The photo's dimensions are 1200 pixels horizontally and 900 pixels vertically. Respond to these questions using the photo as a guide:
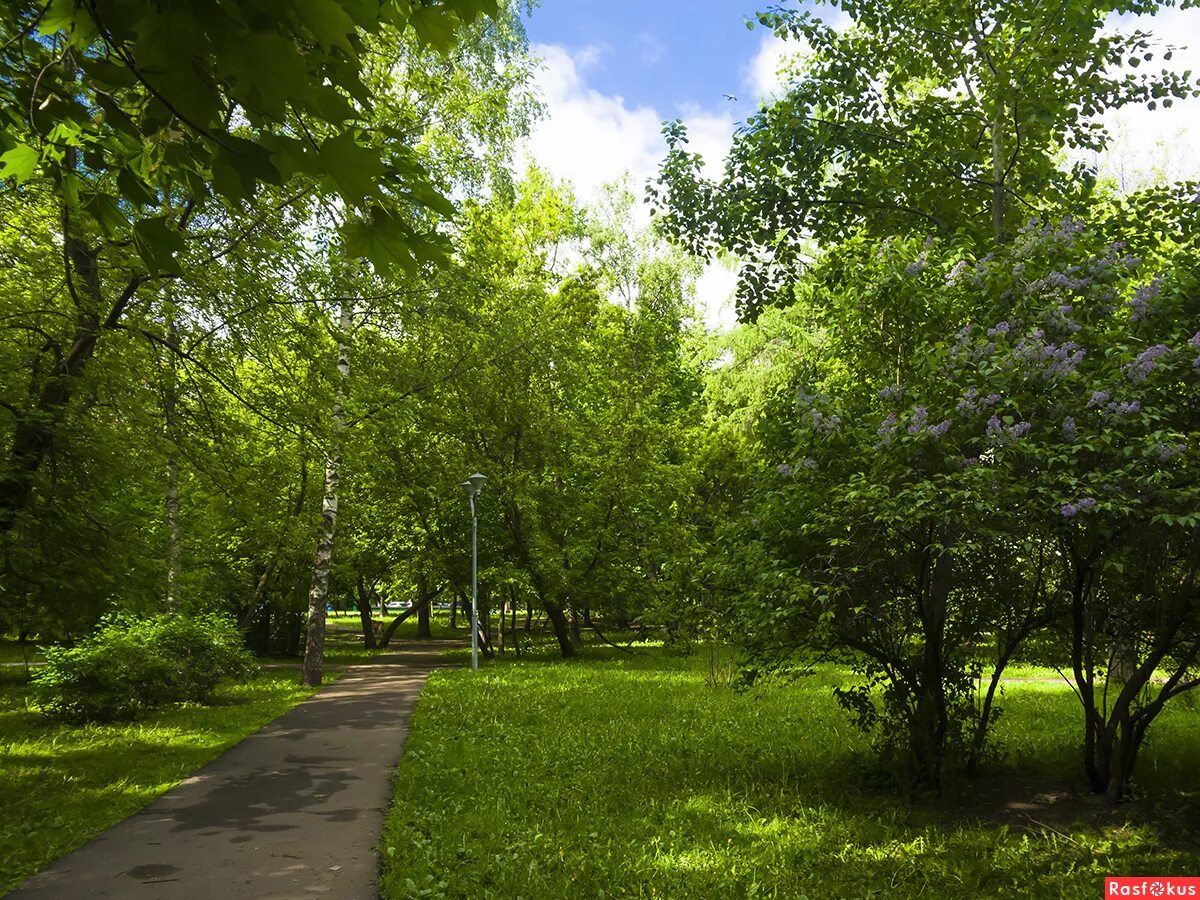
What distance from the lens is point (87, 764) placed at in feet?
28.6

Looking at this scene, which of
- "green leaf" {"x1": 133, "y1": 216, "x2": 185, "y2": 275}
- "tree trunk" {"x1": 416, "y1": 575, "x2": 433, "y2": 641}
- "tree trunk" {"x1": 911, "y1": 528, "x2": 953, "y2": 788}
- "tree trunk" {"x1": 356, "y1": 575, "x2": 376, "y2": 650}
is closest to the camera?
"green leaf" {"x1": 133, "y1": 216, "x2": 185, "y2": 275}

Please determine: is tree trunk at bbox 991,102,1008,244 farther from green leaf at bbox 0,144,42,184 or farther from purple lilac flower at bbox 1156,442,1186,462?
green leaf at bbox 0,144,42,184

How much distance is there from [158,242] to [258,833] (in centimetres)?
531

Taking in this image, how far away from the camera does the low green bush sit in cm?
1109

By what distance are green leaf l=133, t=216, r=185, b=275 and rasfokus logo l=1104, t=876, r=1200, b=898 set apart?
552 centimetres

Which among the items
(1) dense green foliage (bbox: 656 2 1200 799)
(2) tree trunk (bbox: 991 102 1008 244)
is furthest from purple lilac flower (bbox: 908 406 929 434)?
(2) tree trunk (bbox: 991 102 1008 244)

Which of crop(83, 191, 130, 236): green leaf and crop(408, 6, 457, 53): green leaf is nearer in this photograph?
crop(408, 6, 457, 53): green leaf

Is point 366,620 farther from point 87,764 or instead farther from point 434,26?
point 434,26

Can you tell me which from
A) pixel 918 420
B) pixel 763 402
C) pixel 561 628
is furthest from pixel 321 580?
pixel 918 420

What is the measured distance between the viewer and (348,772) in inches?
323

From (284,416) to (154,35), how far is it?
31.1 ft

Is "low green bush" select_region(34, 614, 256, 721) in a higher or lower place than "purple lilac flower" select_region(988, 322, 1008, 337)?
lower

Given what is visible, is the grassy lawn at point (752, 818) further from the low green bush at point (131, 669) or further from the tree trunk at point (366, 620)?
the tree trunk at point (366, 620)

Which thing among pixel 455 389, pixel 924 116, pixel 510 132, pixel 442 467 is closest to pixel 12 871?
pixel 924 116
